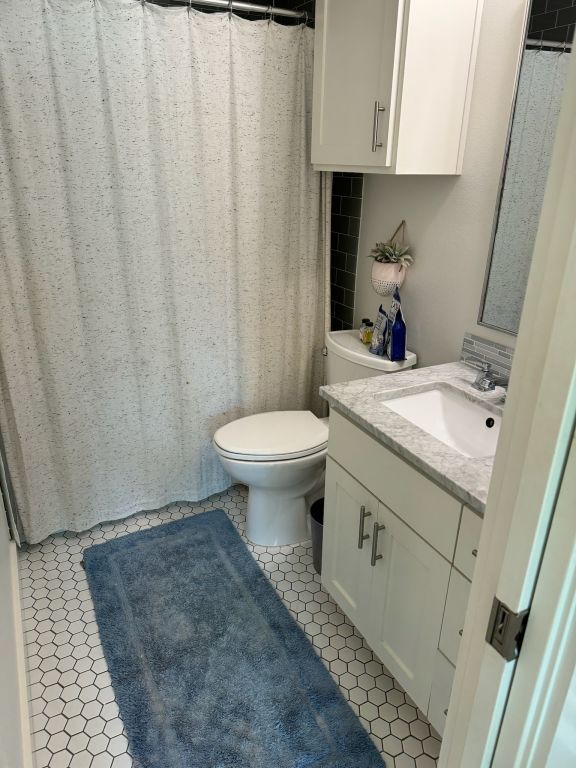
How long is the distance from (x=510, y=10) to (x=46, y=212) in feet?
4.85

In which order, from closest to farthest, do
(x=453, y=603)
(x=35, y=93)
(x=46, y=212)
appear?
(x=453, y=603) → (x=35, y=93) → (x=46, y=212)

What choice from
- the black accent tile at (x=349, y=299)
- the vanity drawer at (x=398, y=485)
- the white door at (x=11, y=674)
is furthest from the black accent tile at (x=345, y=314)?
the white door at (x=11, y=674)

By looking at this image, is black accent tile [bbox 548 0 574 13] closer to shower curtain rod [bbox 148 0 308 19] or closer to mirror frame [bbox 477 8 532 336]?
mirror frame [bbox 477 8 532 336]

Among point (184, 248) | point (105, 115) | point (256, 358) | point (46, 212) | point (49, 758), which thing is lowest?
point (49, 758)

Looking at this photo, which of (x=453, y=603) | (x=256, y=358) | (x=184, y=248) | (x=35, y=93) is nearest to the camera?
(x=453, y=603)

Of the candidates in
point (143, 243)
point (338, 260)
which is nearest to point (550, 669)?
point (143, 243)

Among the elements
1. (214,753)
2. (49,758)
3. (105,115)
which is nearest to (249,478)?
(214,753)

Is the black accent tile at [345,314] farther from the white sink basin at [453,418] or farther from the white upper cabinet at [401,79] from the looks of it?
the white sink basin at [453,418]

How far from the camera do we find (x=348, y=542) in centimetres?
160

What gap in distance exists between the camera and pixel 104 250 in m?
1.89

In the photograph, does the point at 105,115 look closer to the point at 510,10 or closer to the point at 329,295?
the point at 329,295

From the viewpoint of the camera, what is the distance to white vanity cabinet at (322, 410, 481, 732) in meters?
1.20

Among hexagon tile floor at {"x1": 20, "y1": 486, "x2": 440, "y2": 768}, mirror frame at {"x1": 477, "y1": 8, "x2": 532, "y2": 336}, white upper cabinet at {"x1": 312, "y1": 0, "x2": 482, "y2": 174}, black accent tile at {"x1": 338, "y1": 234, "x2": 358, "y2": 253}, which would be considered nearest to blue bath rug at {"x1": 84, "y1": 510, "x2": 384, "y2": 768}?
hexagon tile floor at {"x1": 20, "y1": 486, "x2": 440, "y2": 768}

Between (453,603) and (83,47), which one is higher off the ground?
(83,47)
